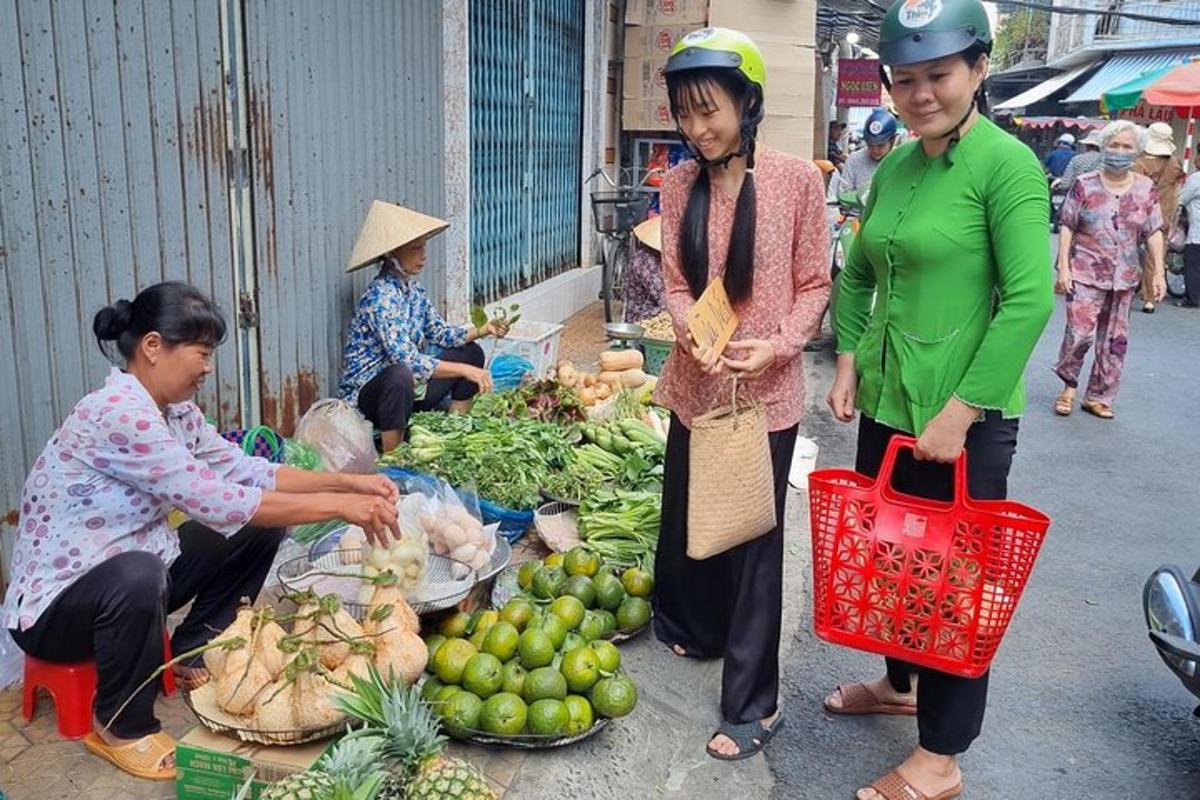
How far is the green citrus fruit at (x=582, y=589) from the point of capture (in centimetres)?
360

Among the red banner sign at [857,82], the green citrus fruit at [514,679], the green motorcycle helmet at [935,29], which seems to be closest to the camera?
the green motorcycle helmet at [935,29]

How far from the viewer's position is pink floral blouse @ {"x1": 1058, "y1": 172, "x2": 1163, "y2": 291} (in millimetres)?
7195

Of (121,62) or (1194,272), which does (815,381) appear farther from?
(1194,272)

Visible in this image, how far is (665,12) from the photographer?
10.0m

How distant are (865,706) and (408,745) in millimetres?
1679

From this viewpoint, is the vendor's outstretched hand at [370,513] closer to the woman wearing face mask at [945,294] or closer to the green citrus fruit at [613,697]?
the green citrus fruit at [613,697]

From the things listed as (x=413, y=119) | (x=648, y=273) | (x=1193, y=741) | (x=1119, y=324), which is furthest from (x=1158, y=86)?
(x=1193, y=741)

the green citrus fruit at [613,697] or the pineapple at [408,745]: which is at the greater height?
the pineapple at [408,745]

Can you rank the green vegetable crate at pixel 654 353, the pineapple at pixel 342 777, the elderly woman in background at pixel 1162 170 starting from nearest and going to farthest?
the pineapple at pixel 342 777
the green vegetable crate at pixel 654 353
the elderly woman in background at pixel 1162 170

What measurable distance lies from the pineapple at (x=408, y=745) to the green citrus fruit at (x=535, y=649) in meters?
0.47

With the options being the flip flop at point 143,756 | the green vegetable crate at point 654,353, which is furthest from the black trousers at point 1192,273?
the flip flop at point 143,756

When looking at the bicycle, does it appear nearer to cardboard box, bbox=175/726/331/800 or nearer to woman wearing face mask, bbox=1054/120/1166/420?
woman wearing face mask, bbox=1054/120/1166/420

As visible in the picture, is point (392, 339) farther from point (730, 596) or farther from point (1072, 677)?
point (1072, 677)

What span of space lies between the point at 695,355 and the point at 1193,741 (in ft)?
7.26
